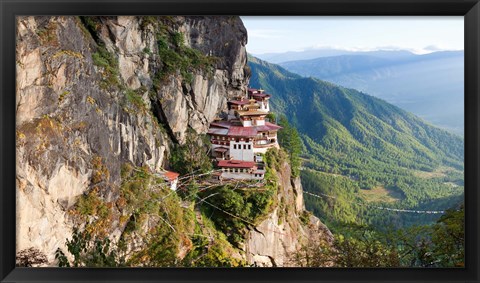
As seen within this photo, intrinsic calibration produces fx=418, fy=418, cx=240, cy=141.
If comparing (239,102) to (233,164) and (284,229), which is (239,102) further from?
(284,229)

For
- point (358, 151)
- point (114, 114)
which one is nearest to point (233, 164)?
point (114, 114)

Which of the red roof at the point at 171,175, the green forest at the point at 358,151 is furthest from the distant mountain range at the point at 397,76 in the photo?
the red roof at the point at 171,175

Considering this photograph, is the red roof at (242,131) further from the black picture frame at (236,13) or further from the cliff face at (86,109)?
the black picture frame at (236,13)

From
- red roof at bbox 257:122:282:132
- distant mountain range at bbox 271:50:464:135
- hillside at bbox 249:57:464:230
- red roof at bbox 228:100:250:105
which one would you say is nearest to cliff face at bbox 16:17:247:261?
red roof at bbox 228:100:250:105

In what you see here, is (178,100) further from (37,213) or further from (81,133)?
(37,213)

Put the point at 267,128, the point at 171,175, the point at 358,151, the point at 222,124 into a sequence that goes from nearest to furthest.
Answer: the point at 171,175
the point at 267,128
the point at 222,124
the point at 358,151
